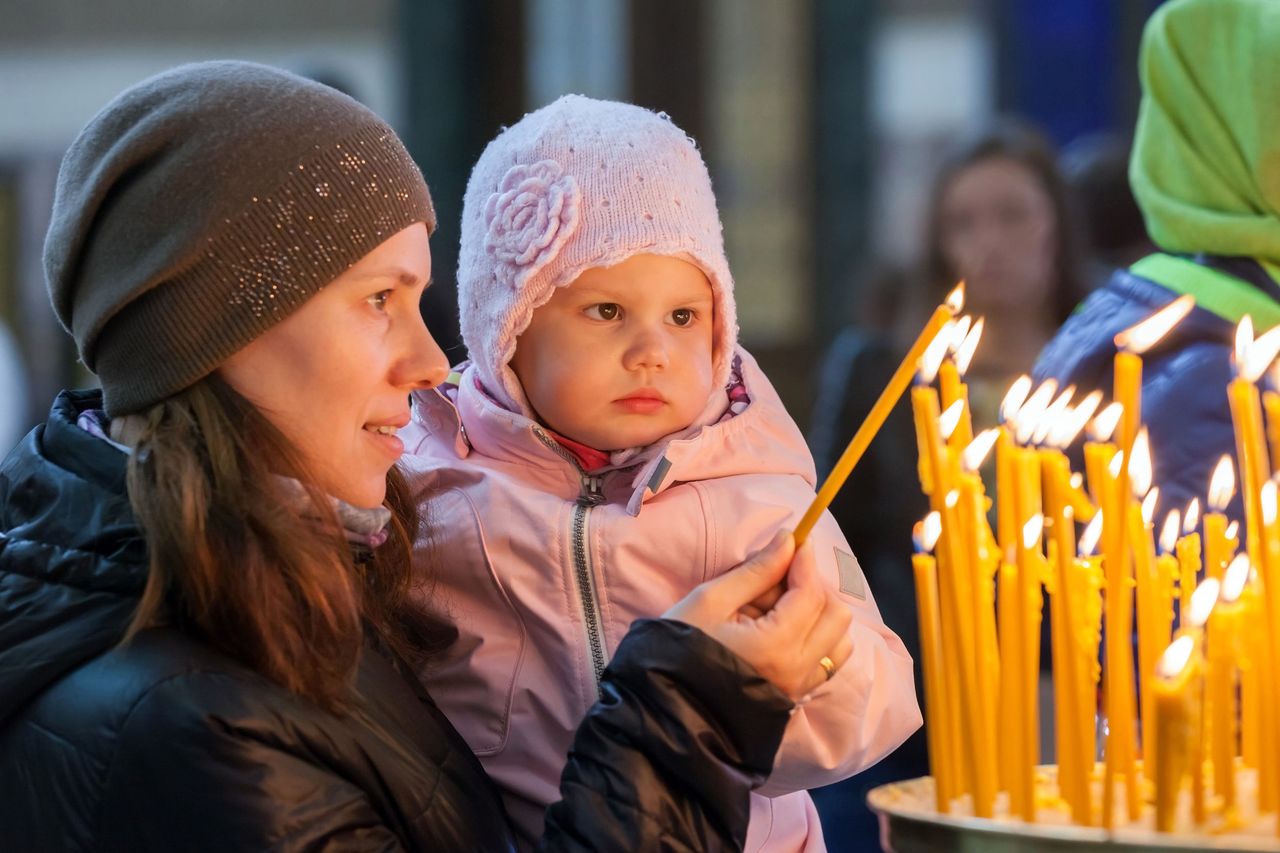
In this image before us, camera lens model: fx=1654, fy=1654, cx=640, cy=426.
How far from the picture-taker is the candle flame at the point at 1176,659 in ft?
3.45

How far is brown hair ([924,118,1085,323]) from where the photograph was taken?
344 cm

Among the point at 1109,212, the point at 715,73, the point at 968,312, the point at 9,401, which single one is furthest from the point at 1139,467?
the point at 715,73

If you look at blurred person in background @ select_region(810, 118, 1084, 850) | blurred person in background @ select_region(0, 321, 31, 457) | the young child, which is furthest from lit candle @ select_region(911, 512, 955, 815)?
blurred person in background @ select_region(0, 321, 31, 457)

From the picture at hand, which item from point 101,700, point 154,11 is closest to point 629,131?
point 101,700

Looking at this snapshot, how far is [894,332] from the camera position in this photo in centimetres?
396

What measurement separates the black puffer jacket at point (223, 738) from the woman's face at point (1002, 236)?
223cm

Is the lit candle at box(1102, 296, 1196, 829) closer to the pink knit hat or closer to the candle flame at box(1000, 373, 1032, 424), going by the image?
the candle flame at box(1000, 373, 1032, 424)

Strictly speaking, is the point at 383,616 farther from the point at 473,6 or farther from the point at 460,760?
the point at 473,6

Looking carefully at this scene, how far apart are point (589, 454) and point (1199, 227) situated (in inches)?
32.4

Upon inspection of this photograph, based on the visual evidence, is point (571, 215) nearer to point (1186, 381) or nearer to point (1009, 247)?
point (1186, 381)

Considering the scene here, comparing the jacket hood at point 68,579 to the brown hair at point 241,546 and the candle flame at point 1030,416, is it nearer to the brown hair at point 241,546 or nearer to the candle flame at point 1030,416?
the brown hair at point 241,546

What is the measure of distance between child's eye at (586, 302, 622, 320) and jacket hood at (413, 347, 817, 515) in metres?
0.14

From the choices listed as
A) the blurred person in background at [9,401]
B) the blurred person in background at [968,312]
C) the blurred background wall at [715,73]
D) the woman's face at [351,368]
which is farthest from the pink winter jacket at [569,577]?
the blurred background wall at [715,73]

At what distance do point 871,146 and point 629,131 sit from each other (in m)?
4.37
